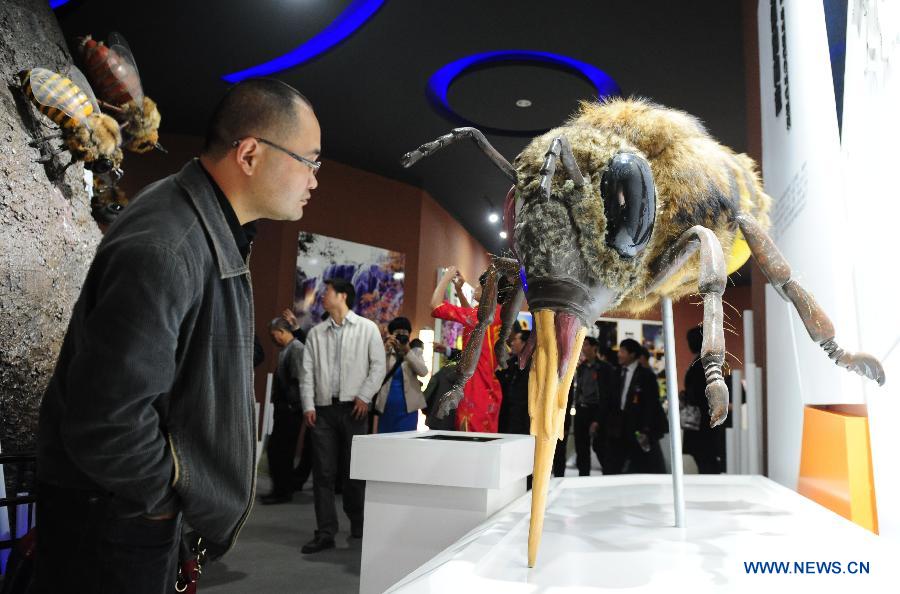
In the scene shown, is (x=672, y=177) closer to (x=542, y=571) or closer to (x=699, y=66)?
(x=542, y=571)

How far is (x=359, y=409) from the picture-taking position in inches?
169

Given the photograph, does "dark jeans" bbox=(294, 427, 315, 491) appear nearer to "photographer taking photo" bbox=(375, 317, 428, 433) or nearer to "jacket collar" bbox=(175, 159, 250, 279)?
"photographer taking photo" bbox=(375, 317, 428, 433)

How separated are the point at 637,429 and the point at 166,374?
544cm

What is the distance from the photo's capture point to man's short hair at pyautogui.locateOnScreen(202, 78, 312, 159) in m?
1.40

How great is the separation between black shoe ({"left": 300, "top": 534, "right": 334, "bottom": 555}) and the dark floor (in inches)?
1.4

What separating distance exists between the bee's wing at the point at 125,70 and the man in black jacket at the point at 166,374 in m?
2.95

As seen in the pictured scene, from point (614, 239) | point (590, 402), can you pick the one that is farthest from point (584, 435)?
point (614, 239)

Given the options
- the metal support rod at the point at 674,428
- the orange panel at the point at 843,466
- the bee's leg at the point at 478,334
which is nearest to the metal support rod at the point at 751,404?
the orange panel at the point at 843,466

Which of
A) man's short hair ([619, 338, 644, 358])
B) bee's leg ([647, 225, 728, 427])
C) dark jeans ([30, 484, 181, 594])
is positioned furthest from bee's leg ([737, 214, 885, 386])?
man's short hair ([619, 338, 644, 358])

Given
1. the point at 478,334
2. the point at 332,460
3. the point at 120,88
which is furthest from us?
the point at 332,460

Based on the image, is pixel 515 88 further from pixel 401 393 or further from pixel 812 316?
pixel 812 316

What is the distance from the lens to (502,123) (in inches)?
288

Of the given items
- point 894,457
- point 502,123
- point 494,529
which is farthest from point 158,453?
point 502,123

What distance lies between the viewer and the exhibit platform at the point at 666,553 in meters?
1.24
